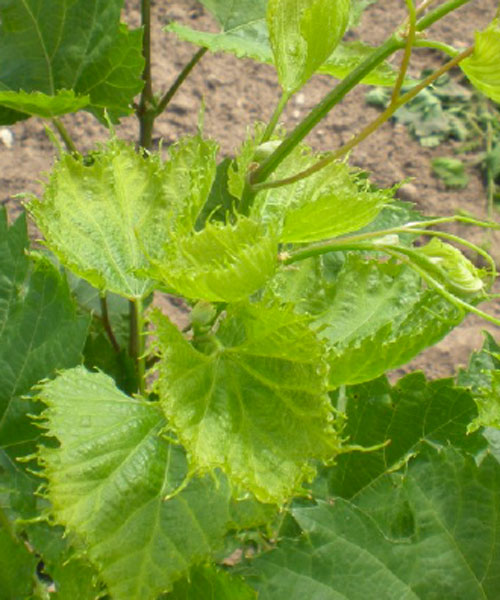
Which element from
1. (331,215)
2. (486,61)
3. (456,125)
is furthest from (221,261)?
(456,125)

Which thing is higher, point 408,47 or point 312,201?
point 408,47

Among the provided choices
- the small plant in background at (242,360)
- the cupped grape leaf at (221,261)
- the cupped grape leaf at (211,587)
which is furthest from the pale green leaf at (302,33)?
the cupped grape leaf at (211,587)

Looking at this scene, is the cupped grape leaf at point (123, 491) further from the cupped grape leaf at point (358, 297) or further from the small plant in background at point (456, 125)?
the small plant in background at point (456, 125)

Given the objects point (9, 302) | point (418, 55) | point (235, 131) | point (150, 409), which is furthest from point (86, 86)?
point (418, 55)

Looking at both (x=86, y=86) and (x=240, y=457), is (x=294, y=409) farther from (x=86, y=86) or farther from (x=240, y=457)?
(x=86, y=86)

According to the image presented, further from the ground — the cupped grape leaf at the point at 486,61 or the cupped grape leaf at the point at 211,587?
the cupped grape leaf at the point at 486,61

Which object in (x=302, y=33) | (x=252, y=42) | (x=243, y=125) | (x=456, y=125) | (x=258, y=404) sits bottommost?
(x=243, y=125)

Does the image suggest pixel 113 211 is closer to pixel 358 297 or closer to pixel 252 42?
pixel 358 297

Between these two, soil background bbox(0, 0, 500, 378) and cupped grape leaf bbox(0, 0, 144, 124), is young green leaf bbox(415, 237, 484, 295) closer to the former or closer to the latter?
cupped grape leaf bbox(0, 0, 144, 124)
